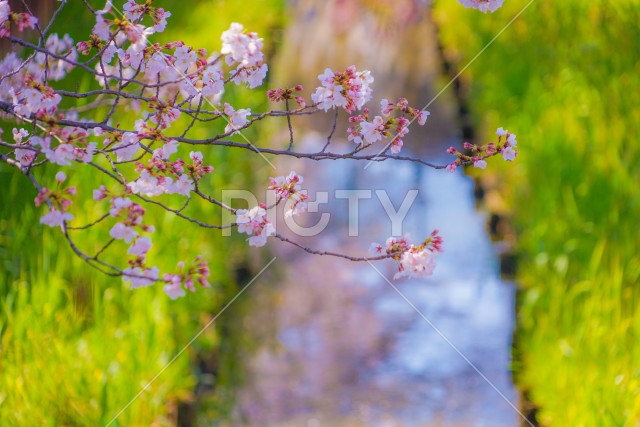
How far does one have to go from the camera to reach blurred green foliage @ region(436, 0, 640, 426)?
2.40 metres

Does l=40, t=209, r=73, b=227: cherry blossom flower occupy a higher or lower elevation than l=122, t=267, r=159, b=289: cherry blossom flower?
higher

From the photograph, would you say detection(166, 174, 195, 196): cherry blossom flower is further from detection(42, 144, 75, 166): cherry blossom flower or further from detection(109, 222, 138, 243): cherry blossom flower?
detection(42, 144, 75, 166): cherry blossom flower

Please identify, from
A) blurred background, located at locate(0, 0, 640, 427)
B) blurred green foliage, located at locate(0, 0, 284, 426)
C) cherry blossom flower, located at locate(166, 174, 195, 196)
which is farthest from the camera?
blurred background, located at locate(0, 0, 640, 427)

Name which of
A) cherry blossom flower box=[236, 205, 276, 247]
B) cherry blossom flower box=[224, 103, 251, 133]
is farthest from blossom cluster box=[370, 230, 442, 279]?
cherry blossom flower box=[224, 103, 251, 133]

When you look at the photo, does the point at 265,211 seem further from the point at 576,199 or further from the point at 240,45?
the point at 576,199

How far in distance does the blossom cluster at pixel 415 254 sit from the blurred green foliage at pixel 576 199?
85cm

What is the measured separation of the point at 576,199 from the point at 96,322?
1946 mm

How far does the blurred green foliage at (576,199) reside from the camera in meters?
2.40

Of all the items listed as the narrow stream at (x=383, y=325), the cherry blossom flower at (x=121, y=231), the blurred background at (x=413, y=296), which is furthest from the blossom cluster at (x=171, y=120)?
the narrow stream at (x=383, y=325)

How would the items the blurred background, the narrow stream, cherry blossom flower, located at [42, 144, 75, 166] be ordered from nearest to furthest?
1. cherry blossom flower, located at [42, 144, 75, 166]
2. the blurred background
3. the narrow stream

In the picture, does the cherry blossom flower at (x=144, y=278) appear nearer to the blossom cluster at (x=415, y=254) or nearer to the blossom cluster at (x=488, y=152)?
the blossom cluster at (x=415, y=254)

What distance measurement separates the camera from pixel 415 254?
1.57m

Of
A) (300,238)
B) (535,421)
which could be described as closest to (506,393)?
(535,421)

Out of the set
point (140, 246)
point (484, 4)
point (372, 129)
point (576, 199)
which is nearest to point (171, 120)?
point (140, 246)
